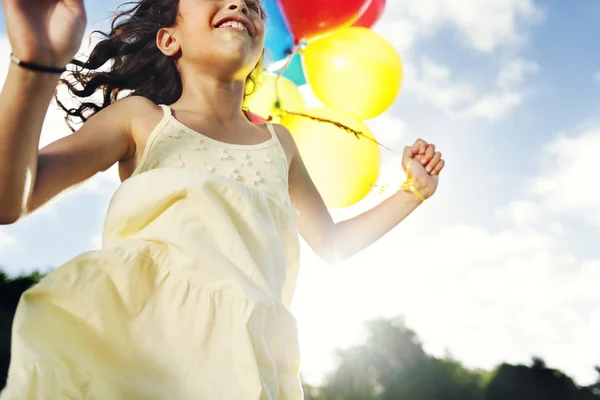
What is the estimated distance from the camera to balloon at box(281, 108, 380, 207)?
1.80 m

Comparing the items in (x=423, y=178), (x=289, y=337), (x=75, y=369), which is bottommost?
(x=75, y=369)

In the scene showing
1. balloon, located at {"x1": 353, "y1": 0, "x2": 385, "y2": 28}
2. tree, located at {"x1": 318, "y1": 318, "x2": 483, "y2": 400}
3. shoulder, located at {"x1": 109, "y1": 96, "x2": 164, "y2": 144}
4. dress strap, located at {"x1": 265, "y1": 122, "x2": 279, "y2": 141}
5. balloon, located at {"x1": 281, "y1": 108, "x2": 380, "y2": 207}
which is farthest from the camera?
tree, located at {"x1": 318, "y1": 318, "x2": 483, "y2": 400}

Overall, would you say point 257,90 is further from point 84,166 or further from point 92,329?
point 92,329

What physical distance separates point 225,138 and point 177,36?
1.00ft

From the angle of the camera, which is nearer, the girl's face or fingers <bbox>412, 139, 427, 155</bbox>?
the girl's face

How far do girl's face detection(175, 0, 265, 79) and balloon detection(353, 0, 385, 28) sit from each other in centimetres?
90

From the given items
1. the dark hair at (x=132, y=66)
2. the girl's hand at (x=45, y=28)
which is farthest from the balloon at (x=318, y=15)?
the girl's hand at (x=45, y=28)

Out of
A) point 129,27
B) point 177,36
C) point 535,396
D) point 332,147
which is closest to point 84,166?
point 177,36

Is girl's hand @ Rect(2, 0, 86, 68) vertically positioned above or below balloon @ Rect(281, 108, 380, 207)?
below

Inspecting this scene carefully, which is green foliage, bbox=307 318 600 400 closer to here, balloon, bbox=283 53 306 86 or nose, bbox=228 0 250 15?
balloon, bbox=283 53 306 86

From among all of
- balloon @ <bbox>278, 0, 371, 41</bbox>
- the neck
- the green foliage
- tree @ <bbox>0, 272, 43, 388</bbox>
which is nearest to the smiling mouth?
the neck

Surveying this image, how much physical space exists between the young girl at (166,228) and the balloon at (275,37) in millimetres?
655

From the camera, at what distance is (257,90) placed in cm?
195

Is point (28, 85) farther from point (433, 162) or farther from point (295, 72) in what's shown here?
point (295, 72)
